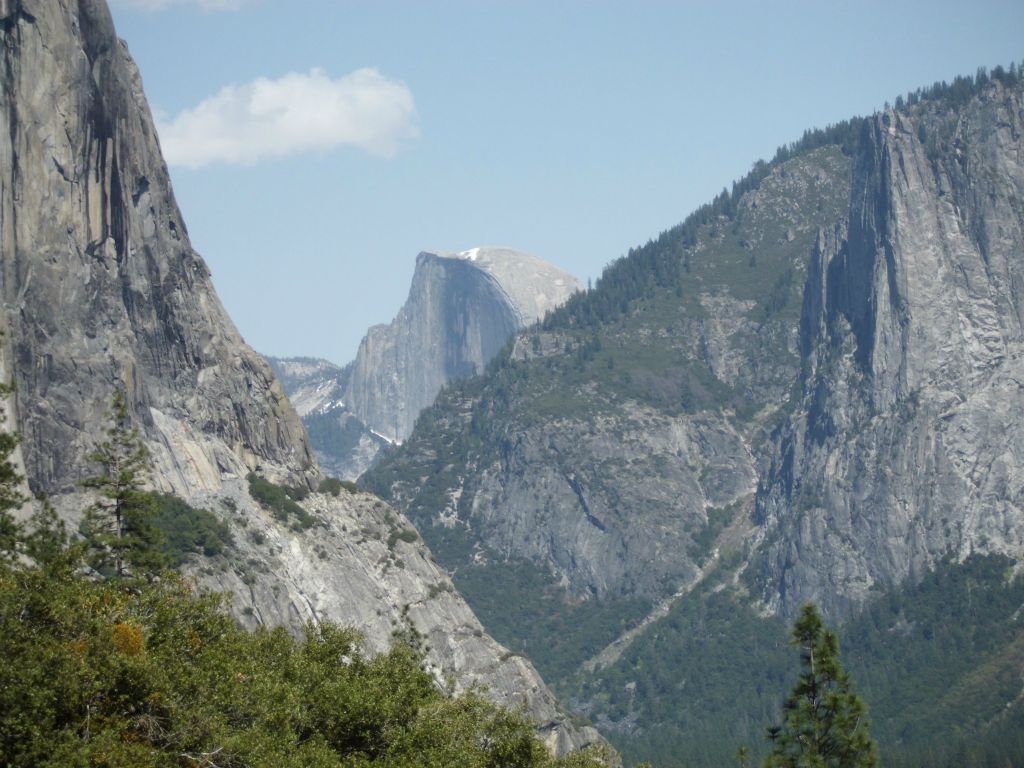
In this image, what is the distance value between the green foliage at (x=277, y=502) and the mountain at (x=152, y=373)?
0.30 metres

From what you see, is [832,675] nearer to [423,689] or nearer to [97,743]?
[423,689]

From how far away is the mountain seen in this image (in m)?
148

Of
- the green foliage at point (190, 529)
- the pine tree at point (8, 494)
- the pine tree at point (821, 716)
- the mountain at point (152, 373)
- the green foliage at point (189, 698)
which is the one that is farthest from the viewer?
the green foliage at point (190, 529)

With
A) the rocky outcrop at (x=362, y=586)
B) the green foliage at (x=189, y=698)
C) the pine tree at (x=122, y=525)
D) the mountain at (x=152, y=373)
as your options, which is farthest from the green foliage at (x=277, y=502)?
the green foliage at (x=189, y=698)

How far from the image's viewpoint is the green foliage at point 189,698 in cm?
5469

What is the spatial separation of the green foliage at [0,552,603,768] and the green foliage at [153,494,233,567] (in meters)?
70.4

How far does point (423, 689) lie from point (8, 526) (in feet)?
67.7

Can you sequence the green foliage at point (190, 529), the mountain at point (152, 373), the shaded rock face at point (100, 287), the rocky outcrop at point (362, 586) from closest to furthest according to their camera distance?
the shaded rock face at point (100, 287), the mountain at point (152, 373), the green foliage at point (190, 529), the rocky outcrop at point (362, 586)

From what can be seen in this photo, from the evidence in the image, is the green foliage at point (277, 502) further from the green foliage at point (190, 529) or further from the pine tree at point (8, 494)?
the pine tree at point (8, 494)

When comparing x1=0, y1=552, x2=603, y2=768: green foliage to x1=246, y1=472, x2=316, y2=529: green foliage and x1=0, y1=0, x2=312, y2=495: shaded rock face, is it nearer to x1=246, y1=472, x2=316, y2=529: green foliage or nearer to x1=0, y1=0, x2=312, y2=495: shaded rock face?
x1=0, y1=0, x2=312, y2=495: shaded rock face

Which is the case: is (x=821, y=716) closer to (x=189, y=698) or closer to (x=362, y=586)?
(x=189, y=698)

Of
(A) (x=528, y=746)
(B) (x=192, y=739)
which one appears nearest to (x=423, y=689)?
(A) (x=528, y=746)

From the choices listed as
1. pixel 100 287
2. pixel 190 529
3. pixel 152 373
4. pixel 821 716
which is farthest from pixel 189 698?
pixel 152 373

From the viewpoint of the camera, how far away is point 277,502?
577 feet
